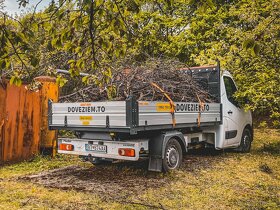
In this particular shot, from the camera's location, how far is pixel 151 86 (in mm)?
7125

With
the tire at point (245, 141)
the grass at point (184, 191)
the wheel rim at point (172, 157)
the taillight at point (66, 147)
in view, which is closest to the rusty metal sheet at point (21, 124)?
the grass at point (184, 191)

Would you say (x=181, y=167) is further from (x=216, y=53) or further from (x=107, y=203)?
(x=216, y=53)

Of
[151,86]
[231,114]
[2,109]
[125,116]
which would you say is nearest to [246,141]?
[231,114]

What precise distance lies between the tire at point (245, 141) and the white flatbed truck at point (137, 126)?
5.08 feet

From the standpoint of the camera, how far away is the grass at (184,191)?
4863 millimetres

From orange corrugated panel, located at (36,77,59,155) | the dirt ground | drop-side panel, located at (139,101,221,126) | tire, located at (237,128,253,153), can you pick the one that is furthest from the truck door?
orange corrugated panel, located at (36,77,59,155)

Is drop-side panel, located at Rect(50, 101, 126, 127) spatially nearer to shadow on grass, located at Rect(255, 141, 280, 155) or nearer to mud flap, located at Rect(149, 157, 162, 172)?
mud flap, located at Rect(149, 157, 162, 172)

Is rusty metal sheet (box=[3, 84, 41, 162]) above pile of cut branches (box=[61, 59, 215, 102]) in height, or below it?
below

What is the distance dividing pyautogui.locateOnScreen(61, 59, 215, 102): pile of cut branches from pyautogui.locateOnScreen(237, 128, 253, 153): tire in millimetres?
2102

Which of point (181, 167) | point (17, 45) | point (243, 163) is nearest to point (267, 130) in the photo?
point (243, 163)

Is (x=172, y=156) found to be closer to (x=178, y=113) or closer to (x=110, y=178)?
(x=178, y=113)

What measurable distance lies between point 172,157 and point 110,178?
134cm

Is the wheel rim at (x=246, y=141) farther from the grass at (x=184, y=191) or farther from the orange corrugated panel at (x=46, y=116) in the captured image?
the orange corrugated panel at (x=46, y=116)

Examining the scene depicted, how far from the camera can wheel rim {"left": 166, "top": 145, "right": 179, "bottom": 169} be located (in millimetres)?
6743
